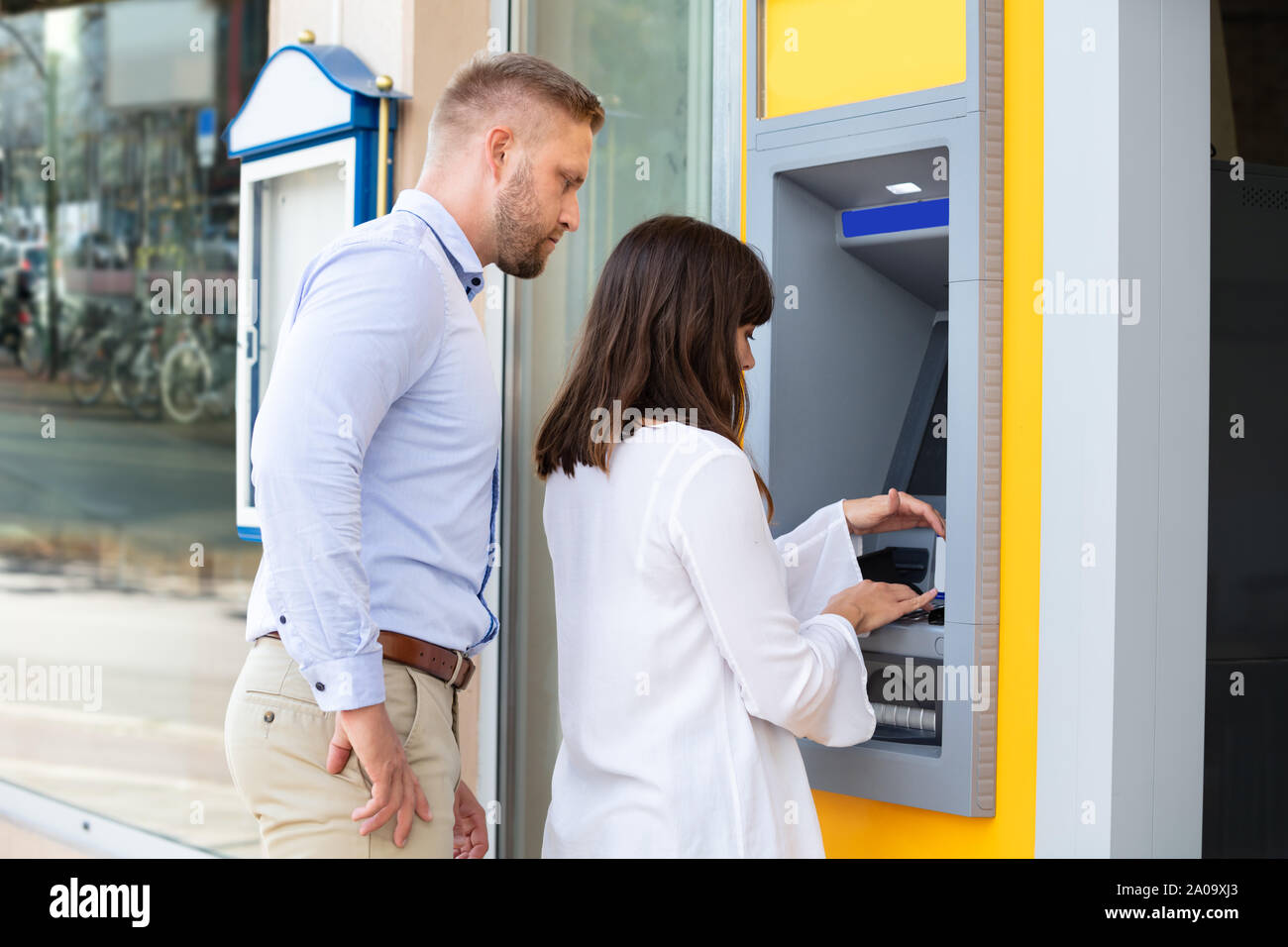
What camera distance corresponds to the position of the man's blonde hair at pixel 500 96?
5.80ft

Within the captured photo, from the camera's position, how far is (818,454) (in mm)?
2326

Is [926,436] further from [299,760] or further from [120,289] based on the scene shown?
[120,289]

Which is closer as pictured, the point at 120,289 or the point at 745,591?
the point at 745,591

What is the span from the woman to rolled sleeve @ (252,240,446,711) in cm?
31

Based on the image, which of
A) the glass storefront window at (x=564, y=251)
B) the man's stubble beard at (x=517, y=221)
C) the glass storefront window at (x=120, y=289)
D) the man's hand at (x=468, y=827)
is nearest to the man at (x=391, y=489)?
the man's stubble beard at (x=517, y=221)

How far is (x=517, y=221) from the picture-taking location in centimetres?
177

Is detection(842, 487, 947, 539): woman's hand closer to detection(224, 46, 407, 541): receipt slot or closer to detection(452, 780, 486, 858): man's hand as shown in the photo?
detection(452, 780, 486, 858): man's hand

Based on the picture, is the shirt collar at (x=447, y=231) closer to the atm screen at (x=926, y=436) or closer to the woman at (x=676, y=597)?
the woman at (x=676, y=597)

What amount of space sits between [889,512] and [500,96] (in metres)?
0.91

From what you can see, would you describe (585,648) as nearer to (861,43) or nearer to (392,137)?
(861,43)

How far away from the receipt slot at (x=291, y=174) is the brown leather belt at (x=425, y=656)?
5.34 feet

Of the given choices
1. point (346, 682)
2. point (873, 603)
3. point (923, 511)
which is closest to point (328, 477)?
point (346, 682)
